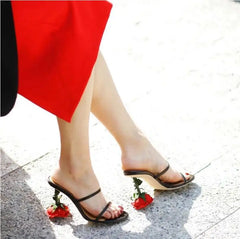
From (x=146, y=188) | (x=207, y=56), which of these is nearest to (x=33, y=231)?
(x=146, y=188)

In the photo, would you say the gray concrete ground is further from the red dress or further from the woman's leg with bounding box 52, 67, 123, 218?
the red dress

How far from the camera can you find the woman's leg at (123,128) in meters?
2.36

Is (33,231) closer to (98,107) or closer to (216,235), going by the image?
(98,107)

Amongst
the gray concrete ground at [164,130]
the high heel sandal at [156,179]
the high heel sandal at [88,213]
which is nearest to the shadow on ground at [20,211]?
the gray concrete ground at [164,130]

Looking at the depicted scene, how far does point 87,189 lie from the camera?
7.76ft

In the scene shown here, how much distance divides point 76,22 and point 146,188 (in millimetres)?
818

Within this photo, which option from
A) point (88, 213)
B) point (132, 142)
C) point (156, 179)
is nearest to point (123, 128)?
point (132, 142)

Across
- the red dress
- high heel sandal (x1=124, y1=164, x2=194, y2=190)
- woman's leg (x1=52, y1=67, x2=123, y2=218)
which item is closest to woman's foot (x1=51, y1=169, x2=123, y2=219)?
woman's leg (x1=52, y1=67, x2=123, y2=218)

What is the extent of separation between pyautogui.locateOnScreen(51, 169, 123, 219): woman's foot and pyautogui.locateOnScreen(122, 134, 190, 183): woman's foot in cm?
17

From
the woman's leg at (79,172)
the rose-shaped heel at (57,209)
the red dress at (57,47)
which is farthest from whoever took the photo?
the rose-shaped heel at (57,209)

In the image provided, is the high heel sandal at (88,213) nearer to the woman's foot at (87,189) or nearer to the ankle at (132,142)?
the woman's foot at (87,189)

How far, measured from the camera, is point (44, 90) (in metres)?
2.13

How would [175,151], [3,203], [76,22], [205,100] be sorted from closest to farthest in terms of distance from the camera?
[76,22] → [3,203] → [175,151] → [205,100]

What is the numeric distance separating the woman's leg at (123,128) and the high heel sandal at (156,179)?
0.05 feet
